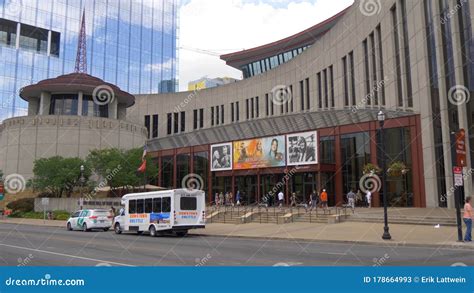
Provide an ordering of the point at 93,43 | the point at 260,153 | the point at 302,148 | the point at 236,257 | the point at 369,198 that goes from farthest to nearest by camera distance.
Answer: the point at 93,43
the point at 260,153
the point at 302,148
the point at 369,198
the point at 236,257

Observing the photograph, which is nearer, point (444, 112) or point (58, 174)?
point (444, 112)

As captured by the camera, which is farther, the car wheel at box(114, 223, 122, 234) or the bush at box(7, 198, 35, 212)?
the bush at box(7, 198, 35, 212)

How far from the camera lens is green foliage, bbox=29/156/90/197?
4875 centimetres

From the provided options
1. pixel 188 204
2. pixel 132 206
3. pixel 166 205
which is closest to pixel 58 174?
pixel 132 206

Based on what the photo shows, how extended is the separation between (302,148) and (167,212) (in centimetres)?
2058

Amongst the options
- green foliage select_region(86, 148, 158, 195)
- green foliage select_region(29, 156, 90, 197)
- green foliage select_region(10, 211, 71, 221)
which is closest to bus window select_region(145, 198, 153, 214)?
green foliage select_region(86, 148, 158, 195)

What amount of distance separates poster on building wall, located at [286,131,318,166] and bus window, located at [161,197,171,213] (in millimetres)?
19529

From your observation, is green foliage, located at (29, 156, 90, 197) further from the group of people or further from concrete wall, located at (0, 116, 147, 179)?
the group of people

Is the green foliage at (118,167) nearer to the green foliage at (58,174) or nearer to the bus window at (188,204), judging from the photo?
the green foliage at (58,174)

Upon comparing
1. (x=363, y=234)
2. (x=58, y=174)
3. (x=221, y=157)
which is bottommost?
(x=363, y=234)

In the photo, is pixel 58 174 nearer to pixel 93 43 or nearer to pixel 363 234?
pixel 363 234

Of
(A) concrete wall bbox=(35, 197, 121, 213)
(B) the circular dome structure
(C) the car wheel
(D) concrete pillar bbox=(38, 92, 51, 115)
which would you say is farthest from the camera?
(D) concrete pillar bbox=(38, 92, 51, 115)

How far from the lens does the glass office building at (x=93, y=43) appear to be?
10788cm

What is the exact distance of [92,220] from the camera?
31250 millimetres
